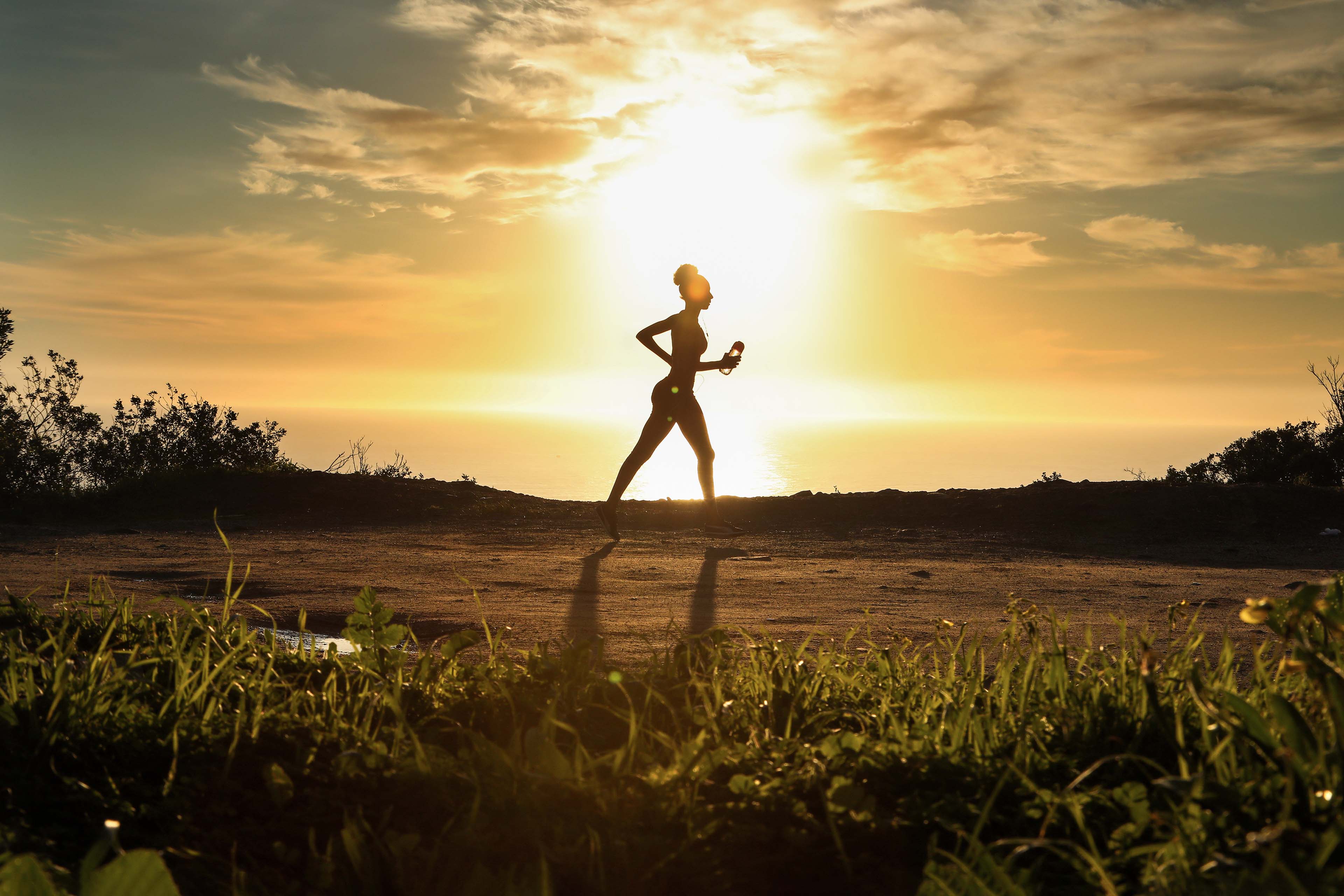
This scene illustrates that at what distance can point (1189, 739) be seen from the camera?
8.43 ft

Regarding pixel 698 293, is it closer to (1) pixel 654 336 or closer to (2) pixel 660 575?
(1) pixel 654 336

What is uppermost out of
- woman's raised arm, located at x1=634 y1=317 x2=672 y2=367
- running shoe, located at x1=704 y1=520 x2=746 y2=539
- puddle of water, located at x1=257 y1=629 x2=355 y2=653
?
woman's raised arm, located at x1=634 y1=317 x2=672 y2=367

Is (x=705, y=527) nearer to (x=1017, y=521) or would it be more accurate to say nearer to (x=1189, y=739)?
(x=1017, y=521)

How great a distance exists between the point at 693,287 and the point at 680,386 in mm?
1015

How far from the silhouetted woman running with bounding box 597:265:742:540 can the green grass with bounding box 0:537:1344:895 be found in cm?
658

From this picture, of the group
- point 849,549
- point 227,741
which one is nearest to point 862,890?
point 227,741

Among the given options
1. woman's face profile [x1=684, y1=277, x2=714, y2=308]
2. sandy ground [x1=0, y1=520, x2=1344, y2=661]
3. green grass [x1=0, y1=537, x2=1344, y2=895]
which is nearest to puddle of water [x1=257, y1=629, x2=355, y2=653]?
Result: sandy ground [x1=0, y1=520, x2=1344, y2=661]

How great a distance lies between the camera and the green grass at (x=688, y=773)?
193cm

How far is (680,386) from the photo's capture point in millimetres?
9898

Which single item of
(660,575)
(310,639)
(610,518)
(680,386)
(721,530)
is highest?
(680,386)

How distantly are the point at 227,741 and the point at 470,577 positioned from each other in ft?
16.5

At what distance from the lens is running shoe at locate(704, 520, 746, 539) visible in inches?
424

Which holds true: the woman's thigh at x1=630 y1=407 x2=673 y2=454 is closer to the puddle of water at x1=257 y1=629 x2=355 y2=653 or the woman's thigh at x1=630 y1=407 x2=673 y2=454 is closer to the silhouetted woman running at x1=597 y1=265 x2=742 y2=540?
the silhouetted woman running at x1=597 y1=265 x2=742 y2=540

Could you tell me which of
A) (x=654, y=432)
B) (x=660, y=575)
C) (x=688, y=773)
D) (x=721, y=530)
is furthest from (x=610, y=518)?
(x=688, y=773)
